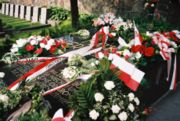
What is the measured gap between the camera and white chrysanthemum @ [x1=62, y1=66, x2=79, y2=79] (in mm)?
4460

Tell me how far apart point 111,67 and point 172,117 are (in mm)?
2167

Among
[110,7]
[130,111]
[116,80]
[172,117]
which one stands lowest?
[172,117]

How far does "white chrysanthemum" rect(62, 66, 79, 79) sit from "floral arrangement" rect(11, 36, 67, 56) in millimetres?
750

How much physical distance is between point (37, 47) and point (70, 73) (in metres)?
1.02

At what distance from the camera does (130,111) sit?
4.12 meters

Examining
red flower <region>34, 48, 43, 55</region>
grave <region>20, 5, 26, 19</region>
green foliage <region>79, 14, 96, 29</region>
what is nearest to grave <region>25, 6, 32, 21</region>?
grave <region>20, 5, 26, 19</region>

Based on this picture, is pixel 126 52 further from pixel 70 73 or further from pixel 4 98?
pixel 4 98

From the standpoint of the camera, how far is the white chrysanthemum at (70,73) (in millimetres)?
4460

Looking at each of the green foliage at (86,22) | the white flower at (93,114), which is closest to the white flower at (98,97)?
the white flower at (93,114)

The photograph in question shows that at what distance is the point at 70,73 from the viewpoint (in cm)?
450

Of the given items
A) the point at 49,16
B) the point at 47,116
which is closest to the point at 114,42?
the point at 47,116

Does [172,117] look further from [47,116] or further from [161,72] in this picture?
[47,116]

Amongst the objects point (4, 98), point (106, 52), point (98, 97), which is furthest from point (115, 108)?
point (106, 52)

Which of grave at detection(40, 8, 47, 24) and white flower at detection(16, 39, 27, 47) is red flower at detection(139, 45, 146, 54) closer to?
white flower at detection(16, 39, 27, 47)
